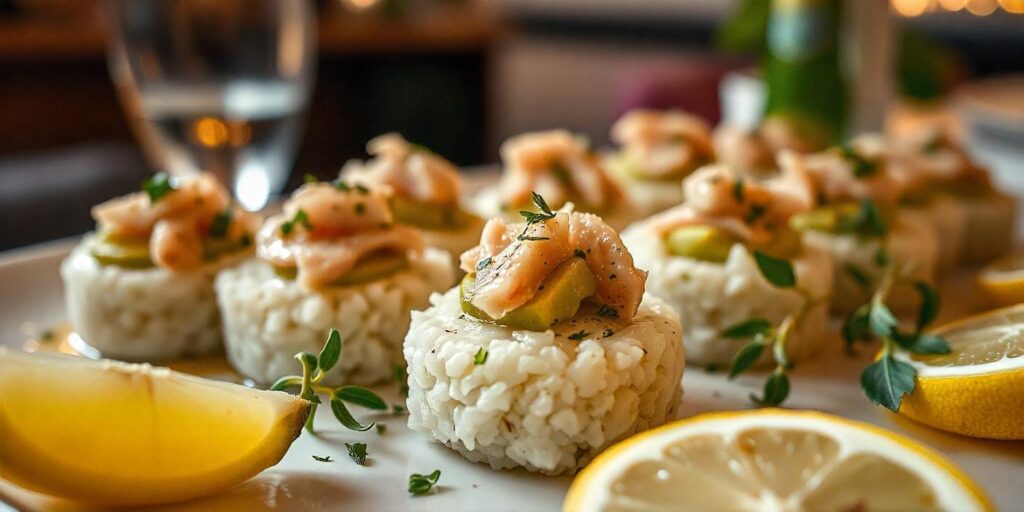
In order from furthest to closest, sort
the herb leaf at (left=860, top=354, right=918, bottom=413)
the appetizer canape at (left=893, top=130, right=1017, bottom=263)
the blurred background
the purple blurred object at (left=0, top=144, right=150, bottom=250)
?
1. the blurred background
2. the purple blurred object at (left=0, top=144, right=150, bottom=250)
3. the appetizer canape at (left=893, top=130, right=1017, bottom=263)
4. the herb leaf at (left=860, top=354, right=918, bottom=413)

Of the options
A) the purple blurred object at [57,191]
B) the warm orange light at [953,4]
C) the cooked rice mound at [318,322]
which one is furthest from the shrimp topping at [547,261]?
the warm orange light at [953,4]

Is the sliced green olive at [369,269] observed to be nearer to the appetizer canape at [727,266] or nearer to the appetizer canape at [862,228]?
the appetizer canape at [727,266]

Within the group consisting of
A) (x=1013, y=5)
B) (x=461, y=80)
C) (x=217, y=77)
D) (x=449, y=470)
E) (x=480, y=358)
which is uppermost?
(x=217, y=77)

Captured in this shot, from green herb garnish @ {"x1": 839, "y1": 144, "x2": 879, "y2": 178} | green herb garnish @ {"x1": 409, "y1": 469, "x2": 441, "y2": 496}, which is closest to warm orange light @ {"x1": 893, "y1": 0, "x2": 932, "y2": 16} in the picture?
green herb garnish @ {"x1": 839, "y1": 144, "x2": 879, "y2": 178}

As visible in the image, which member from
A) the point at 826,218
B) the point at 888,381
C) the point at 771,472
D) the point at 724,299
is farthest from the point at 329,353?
the point at 826,218

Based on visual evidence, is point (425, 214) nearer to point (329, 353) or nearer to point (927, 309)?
point (329, 353)

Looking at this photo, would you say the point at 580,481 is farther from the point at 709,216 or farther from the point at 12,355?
the point at 709,216

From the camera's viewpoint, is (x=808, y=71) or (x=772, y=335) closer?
(x=772, y=335)

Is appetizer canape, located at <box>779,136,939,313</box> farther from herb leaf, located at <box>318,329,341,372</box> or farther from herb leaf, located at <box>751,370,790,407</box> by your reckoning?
herb leaf, located at <box>318,329,341,372</box>
